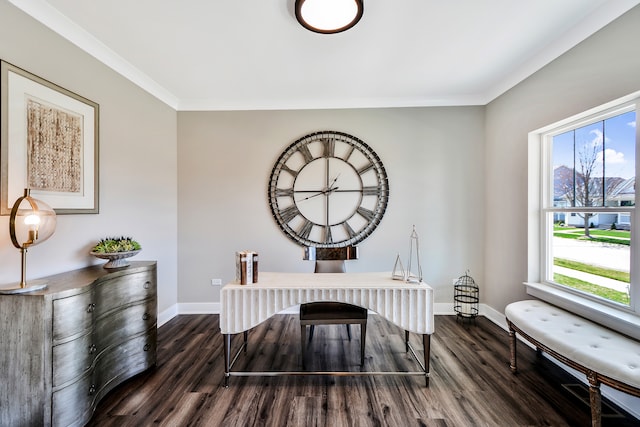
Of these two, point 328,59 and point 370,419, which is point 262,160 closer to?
point 328,59

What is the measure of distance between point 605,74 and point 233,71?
3.11 m

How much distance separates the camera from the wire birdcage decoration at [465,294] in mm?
3086

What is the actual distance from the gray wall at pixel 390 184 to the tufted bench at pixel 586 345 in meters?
1.19

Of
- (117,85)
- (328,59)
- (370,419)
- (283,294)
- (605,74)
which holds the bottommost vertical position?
(370,419)

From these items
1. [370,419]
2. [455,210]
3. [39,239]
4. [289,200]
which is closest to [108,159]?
[39,239]

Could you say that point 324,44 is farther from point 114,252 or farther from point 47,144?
point 114,252

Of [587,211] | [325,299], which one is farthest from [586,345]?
[325,299]

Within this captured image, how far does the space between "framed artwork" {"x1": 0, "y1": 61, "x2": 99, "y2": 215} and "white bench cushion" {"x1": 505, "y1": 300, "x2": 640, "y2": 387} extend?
3.68 metres

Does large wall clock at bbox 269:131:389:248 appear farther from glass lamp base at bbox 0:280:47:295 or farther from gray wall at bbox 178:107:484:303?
glass lamp base at bbox 0:280:47:295

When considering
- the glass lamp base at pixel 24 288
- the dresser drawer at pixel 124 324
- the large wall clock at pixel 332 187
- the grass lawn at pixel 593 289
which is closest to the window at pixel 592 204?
the grass lawn at pixel 593 289

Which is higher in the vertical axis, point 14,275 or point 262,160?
point 262,160

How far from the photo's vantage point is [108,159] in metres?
2.28

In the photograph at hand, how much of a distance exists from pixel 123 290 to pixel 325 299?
154 cm

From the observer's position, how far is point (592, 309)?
183 cm
